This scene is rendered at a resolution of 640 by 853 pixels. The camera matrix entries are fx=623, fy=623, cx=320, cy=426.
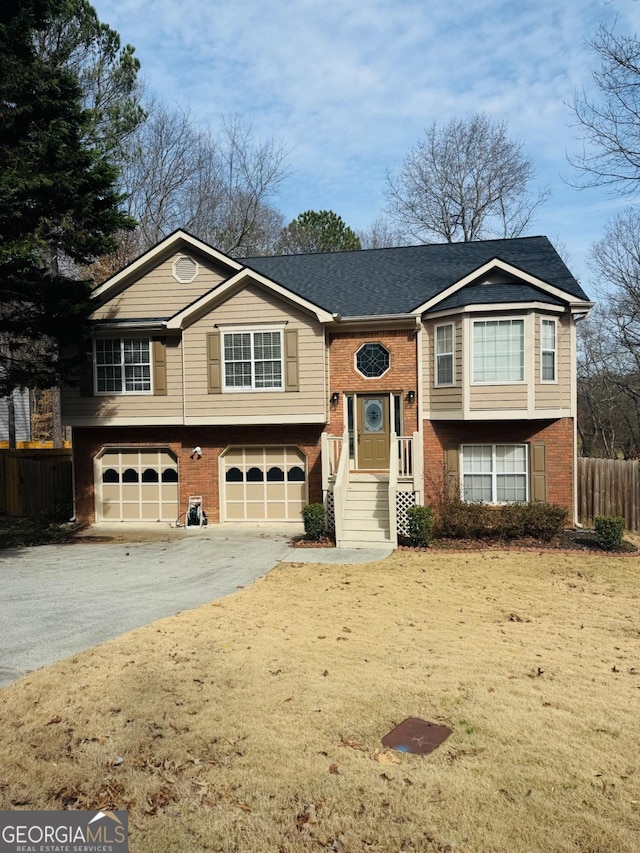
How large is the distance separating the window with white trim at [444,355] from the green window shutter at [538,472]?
2830 mm

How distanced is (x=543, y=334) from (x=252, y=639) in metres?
11.3

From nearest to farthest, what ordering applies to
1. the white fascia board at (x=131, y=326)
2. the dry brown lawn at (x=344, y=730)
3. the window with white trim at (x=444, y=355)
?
the dry brown lawn at (x=344, y=730)
the window with white trim at (x=444, y=355)
the white fascia board at (x=131, y=326)

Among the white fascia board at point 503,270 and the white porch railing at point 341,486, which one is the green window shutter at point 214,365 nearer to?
the white porch railing at point 341,486

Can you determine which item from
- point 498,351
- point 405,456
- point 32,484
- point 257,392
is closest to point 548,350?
point 498,351

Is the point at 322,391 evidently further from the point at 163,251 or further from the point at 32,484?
the point at 32,484

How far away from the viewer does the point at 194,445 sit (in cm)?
1756

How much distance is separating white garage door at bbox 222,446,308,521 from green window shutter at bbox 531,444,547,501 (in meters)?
6.05

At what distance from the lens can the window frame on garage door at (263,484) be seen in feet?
56.9

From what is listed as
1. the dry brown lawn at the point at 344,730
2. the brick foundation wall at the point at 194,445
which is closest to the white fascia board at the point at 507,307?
the brick foundation wall at the point at 194,445

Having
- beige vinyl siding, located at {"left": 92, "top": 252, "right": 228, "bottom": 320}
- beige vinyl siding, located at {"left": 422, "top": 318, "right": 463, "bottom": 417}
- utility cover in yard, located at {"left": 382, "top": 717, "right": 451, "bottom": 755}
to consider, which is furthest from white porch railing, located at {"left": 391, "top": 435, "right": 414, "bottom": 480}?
utility cover in yard, located at {"left": 382, "top": 717, "right": 451, "bottom": 755}

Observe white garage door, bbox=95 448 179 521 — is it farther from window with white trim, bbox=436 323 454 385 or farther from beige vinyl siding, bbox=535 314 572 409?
beige vinyl siding, bbox=535 314 572 409

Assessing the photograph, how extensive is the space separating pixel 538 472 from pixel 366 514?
15.3 feet

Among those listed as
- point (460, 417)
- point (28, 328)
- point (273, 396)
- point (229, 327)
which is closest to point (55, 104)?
point (28, 328)

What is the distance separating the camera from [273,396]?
16.5 meters
